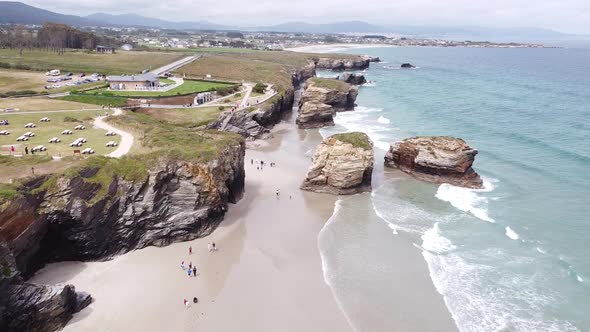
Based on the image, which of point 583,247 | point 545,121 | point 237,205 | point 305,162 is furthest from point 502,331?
point 545,121

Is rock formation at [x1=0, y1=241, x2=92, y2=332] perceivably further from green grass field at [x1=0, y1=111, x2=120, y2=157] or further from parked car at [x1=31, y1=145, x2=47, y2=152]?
parked car at [x1=31, y1=145, x2=47, y2=152]

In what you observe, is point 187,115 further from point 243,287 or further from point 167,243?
point 243,287

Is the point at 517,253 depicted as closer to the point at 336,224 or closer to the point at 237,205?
the point at 336,224

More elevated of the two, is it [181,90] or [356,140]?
[181,90]

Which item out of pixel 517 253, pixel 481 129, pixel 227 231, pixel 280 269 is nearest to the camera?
pixel 280 269

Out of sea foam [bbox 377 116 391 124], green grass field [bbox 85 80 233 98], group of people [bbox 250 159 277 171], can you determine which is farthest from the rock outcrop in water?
group of people [bbox 250 159 277 171]

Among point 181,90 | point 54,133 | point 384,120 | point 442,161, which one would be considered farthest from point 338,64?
point 54,133

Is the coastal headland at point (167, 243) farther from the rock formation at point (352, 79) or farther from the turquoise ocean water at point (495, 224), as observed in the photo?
the rock formation at point (352, 79)

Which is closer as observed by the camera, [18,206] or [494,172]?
[18,206]
